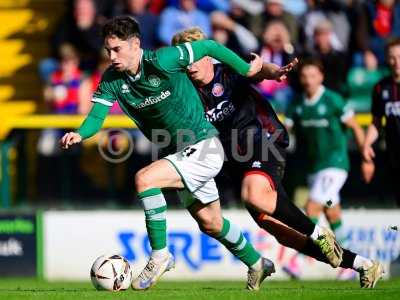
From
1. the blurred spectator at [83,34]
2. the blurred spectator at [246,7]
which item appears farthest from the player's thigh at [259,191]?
the blurred spectator at [83,34]

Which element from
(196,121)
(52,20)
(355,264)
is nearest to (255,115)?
(196,121)

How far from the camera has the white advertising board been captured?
45.4ft

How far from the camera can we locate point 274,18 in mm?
15586

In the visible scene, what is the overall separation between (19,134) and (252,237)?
3.27m

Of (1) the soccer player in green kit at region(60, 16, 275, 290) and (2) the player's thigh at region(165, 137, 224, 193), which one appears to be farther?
(2) the player's thigh at region(165, 137, 224, 193)

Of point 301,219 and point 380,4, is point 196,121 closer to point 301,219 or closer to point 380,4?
point 301,219

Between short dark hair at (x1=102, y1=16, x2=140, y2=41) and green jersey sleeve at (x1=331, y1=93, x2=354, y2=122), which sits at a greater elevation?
short dark hair at (x1=102, y1=16, x2=140, y2=41)

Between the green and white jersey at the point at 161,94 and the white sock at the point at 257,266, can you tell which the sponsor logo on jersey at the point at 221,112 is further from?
the white sock at the point at 257,266

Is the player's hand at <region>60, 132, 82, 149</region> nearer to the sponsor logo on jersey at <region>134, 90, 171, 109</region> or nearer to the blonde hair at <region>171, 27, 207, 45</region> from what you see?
the sponsor logo on jersey at <region>134, 90, 171, 109</region>

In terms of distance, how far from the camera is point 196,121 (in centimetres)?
944

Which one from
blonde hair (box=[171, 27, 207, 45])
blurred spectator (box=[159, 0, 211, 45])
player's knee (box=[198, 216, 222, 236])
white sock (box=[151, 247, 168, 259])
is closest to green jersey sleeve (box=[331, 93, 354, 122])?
blurred spectator (box=[159, 0, 211, 45])

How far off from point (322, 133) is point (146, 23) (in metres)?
3.55

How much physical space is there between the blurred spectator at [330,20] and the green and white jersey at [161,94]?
21.2ft

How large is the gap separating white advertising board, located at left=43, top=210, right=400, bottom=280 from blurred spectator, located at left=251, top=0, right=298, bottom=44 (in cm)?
308
